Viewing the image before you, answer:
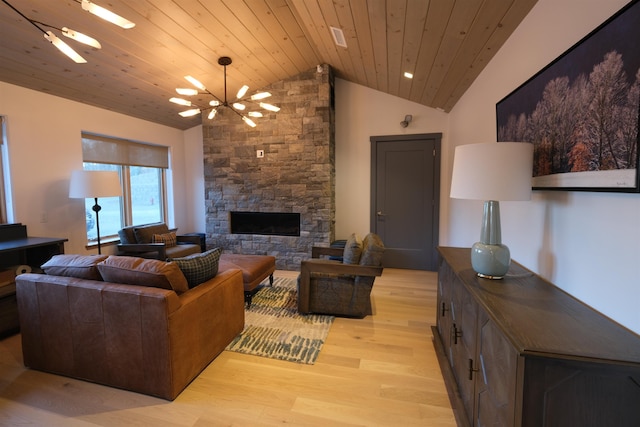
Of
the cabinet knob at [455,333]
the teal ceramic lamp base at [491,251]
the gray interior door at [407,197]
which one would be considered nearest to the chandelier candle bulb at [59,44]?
the teal ceramic lamp base at [491,251]

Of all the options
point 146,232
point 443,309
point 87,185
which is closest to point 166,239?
point 146,232

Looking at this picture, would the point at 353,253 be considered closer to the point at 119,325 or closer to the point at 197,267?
the point at 197,267

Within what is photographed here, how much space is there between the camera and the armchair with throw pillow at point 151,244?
4.04m

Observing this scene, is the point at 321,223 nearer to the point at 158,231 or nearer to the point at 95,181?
the point at 158,231

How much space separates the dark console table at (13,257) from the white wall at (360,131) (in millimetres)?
3838

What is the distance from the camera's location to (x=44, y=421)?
172 cm

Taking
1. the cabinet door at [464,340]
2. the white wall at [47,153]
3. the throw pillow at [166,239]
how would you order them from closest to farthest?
the cabinet door at [464,340]
the white wall at [47,153]
the throw pillow at [166,239]

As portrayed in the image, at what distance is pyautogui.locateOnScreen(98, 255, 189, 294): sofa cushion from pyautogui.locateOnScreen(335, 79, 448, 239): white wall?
3.43 meters

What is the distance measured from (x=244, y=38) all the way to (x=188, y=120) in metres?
2.68

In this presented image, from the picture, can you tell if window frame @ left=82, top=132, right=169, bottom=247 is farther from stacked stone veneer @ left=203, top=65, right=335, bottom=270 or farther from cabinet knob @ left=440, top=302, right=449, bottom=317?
cabinet knob @ left=440, top=302, right=449, bottom=317

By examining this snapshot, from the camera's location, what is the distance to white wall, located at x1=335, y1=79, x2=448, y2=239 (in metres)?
4.66

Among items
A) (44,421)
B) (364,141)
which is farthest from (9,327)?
(364,141)

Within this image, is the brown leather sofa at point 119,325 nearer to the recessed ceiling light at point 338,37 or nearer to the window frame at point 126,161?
the window frame at point 126,161

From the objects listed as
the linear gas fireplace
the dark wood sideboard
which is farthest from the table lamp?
the linear gas fireplace
